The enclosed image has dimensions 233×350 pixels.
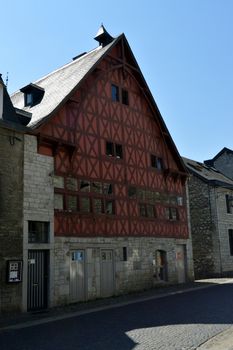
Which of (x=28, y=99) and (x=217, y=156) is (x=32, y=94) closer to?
(x=28, y=99)

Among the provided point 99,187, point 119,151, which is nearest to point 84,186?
point 99,187

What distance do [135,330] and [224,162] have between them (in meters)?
27.1

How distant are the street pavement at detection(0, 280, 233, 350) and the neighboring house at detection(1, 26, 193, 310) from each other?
117 inches

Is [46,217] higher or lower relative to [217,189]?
lower

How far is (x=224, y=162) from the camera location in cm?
3438

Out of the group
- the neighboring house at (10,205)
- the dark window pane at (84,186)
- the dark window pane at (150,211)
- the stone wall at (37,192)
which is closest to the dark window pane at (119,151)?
the dark window pane at (84,186)

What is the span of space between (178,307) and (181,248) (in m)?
9.92

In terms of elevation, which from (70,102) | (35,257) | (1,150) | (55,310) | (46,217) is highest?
(70,102)

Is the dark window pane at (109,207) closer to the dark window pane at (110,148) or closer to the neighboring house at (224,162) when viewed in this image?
the dark window pane at (110,148)

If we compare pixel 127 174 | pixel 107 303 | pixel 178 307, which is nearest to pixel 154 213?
pixel 127 174

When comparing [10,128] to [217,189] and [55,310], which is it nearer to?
[55,310]

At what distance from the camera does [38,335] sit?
352 inches

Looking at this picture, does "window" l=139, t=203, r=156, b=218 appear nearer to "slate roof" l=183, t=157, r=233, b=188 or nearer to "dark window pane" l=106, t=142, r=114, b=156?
"dark window pane" l=106, t=142, r=114, b=156

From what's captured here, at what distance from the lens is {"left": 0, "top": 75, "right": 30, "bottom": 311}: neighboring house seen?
12.5 meters
